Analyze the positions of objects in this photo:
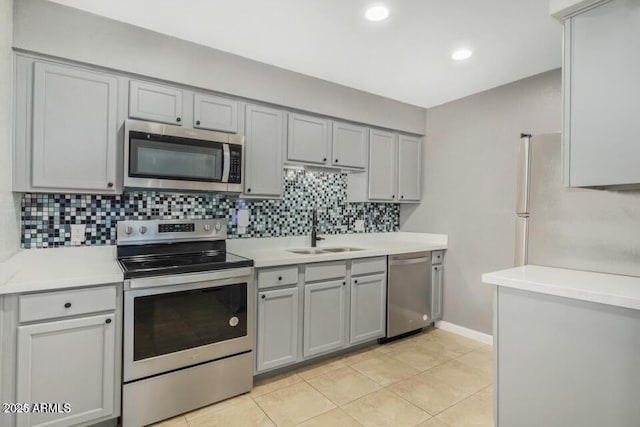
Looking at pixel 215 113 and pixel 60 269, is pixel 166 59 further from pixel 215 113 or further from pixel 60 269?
pixel 60 269

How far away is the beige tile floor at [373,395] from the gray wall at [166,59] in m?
2.16

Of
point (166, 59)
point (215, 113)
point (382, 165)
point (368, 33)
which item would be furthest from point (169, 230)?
point (382, 165)

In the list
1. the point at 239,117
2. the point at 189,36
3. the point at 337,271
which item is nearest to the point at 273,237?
the point at 337,271

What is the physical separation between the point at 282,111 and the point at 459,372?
2535 mm

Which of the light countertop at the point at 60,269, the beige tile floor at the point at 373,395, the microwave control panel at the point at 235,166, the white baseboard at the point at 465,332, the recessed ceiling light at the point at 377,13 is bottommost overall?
the beige tile floor at the point at 373,395

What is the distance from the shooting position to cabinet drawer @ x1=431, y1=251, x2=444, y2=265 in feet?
11.5

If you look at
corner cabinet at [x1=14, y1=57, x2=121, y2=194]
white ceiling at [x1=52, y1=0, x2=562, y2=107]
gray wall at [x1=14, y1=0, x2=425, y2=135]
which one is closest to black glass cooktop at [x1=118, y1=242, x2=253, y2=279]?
corner cabinet at [x1=14, y1=57, x2=121, y2=194]

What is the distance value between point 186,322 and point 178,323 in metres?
0.04

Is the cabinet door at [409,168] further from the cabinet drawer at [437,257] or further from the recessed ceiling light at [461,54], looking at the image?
the recessed ceiling light at [461,54]

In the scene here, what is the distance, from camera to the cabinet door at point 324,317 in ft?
8.53

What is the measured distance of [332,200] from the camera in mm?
3479

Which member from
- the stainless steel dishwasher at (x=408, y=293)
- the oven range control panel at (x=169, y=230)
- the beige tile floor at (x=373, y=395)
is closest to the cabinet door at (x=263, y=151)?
the oven range control panel at (x=169, y=230)

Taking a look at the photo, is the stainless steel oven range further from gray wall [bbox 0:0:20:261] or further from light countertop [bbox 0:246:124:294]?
gray wall [bbox 0:0:20:261]

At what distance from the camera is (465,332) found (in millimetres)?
3404
